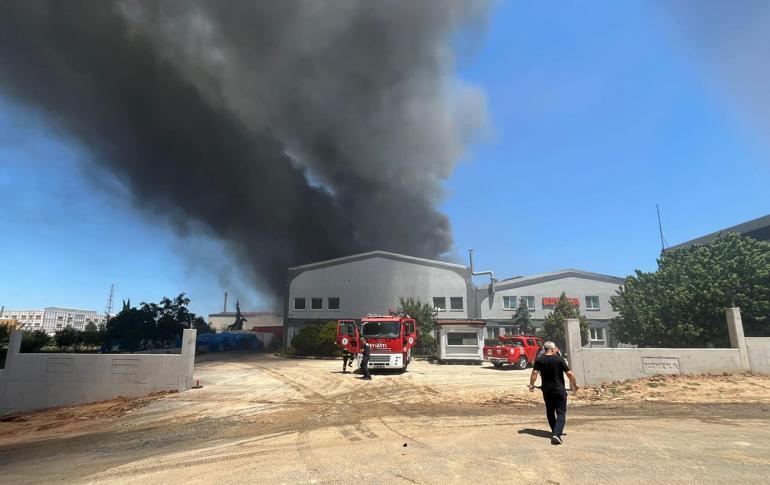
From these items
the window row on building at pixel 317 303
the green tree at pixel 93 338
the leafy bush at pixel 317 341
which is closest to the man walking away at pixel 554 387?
the leafy bush at pixel 317 341

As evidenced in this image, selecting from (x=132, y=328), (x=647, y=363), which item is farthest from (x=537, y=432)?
(x=132, y=328)

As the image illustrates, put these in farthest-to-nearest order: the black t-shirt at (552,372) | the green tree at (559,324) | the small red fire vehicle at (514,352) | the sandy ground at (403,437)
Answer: the green tree at (559,324) < the small red fire vehicle at (514,352) < the black t-shirt at (552,372) < the sandy ground at (403,437)

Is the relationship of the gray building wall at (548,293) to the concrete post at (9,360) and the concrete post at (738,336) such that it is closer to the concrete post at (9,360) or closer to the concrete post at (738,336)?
the concrete post at (738,336)

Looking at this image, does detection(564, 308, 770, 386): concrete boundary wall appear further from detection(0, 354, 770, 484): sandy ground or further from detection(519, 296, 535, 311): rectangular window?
detection(519, 296, 535, 311): rectangular window

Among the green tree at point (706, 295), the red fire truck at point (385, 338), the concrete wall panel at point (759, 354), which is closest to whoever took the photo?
the concrete wall panel at point (759, 354)

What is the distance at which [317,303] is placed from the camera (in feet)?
151

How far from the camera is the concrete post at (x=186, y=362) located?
15156mm

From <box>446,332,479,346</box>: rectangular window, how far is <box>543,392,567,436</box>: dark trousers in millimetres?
19679

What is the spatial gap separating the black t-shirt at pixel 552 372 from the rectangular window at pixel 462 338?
19.8 m

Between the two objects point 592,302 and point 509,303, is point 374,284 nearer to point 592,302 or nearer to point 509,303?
point 509,303

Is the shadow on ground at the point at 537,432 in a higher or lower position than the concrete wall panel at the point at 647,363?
lower

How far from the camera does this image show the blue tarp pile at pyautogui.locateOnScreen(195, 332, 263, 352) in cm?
5016

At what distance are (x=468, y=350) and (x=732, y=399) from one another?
15431mm

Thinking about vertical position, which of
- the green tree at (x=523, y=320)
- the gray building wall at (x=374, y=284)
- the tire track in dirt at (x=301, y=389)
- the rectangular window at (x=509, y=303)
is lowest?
the tire track in dirt at (x=301, y=389)
